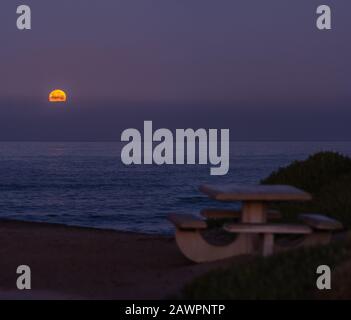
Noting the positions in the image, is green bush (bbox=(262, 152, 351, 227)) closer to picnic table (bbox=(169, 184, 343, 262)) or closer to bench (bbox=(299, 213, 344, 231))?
picnic table (bbox=(169, 184, 343, 262))

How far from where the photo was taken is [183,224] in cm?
1116

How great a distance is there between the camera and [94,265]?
1165 centimetres

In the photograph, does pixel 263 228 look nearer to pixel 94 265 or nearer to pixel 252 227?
pixel 252 227

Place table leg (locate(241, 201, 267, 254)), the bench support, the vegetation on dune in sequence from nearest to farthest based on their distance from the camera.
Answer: the vegetation on dune → table leg (locate(241, 201, 267, 254)) → the bench support

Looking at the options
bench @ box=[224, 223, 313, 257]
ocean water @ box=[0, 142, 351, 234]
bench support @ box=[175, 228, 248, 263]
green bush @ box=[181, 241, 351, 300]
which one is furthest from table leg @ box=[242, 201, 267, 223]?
ocean water @ box=[0, 142, 351, 234]

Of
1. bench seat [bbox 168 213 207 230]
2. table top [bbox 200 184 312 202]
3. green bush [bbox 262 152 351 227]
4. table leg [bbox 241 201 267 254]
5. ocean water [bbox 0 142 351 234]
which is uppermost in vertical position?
ocean water [bbox 0 142 351 234]

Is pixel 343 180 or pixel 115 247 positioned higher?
pixel 343 180

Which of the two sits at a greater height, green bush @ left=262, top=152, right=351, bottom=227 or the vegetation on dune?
green bush @ left=262, top=152, right=351, bottom=227

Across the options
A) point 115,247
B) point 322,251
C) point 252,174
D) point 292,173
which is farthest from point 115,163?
point 322,251

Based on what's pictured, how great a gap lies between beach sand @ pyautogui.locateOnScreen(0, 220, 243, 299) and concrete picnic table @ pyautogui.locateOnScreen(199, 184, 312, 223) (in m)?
0.71

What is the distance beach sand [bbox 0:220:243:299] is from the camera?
965 cm

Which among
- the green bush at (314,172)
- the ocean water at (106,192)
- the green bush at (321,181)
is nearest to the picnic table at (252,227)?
the green bush at (321,181)
